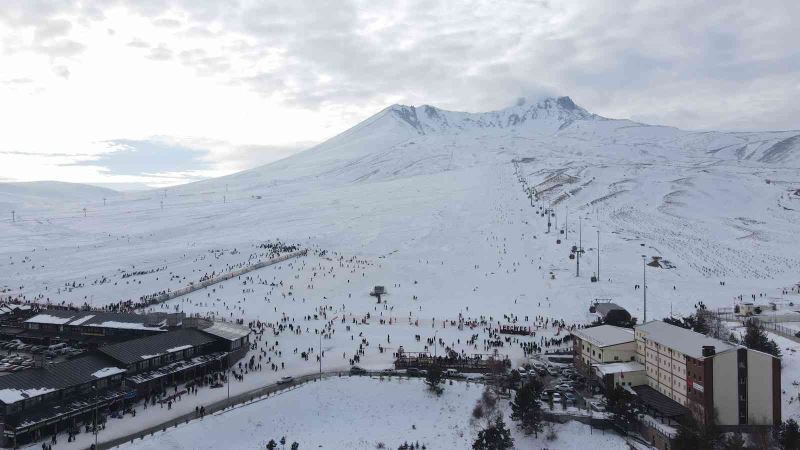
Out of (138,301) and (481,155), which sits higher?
(481,155)

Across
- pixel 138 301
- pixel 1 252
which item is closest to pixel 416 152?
pixel 1 252

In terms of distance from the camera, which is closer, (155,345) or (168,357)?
(168,357)

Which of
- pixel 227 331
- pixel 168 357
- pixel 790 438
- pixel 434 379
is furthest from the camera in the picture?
pixel 227 331

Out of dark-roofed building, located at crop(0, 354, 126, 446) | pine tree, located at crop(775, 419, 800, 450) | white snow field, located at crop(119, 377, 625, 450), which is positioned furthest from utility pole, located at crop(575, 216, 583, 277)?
dark-roofed building, located at crop(0, 354, 126, 446)

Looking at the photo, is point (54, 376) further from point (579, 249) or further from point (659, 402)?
point (579, 249)

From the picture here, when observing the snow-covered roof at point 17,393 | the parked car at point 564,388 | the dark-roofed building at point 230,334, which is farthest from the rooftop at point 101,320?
the parked car at point 564,388

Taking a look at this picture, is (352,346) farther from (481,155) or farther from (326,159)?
(326,159)

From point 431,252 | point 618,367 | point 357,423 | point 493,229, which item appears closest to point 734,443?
point 618,367

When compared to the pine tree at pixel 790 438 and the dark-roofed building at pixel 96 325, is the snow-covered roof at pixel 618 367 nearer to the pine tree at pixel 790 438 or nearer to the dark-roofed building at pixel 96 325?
the pine tree at pixel 790 438
